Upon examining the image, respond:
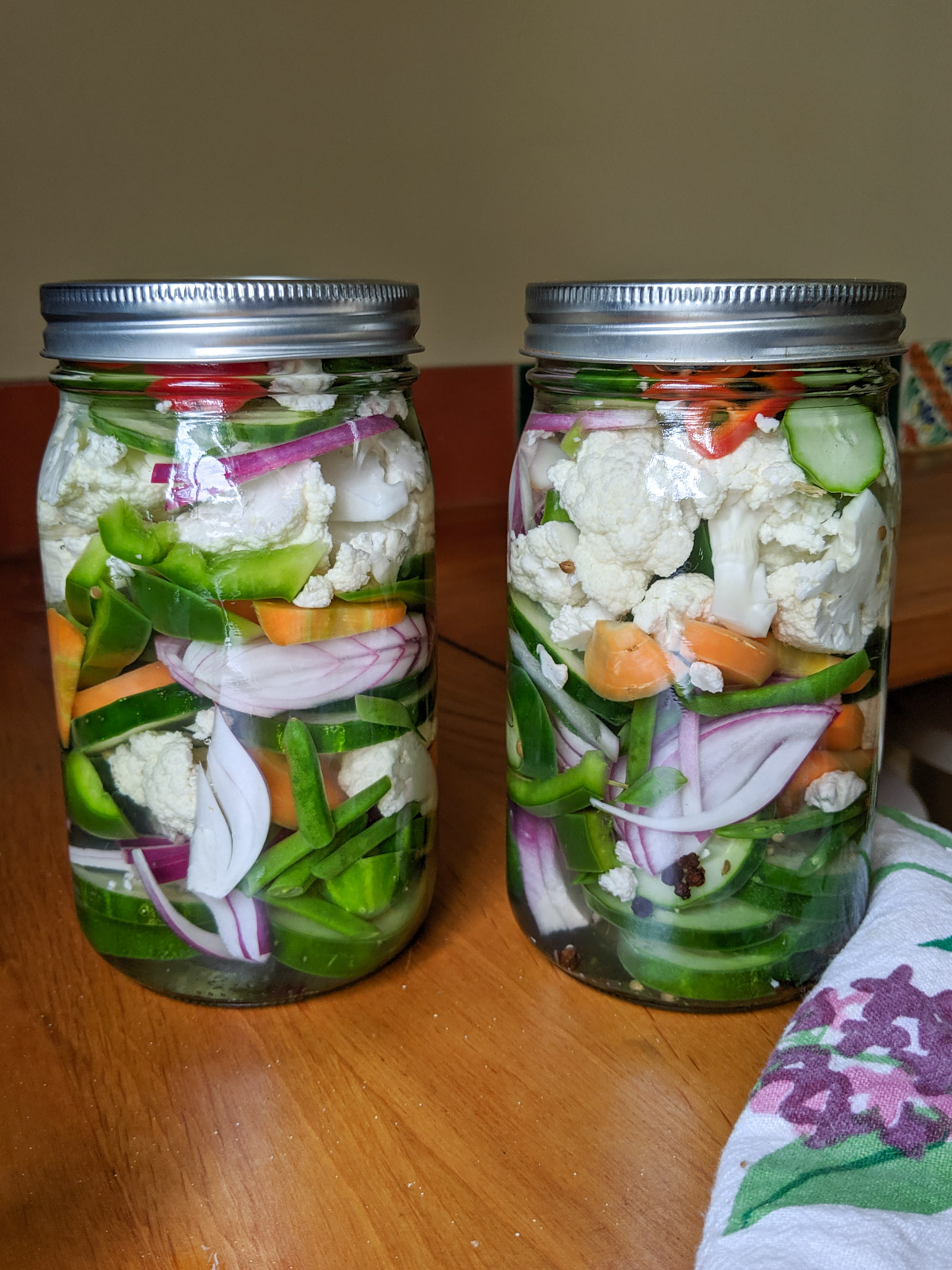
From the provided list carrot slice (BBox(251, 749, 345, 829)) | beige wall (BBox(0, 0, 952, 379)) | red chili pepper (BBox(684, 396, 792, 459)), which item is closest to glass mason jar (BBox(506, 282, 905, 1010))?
red chili pepper (BBox(684, 396, 792, 459))

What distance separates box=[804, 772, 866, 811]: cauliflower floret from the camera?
1.50 ft

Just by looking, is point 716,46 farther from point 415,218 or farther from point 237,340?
point 237,340

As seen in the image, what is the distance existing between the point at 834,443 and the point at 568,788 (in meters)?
0.17

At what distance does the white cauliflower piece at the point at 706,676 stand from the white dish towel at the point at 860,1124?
0.13m

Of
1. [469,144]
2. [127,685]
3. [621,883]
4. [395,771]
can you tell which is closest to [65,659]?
[127,685]

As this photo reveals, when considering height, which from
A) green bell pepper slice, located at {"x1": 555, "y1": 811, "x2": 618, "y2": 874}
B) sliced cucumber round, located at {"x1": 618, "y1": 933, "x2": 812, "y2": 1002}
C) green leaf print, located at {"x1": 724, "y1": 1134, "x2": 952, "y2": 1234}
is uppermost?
green bell pepper slice, located at {"x1": 555, "y1": 811, "x2": 618, "y2": 874}

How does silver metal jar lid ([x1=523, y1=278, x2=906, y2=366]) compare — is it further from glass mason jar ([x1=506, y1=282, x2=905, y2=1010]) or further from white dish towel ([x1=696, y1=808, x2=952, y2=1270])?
white dish towel ([x1=696, y1=808, x2=952, y2=1270])

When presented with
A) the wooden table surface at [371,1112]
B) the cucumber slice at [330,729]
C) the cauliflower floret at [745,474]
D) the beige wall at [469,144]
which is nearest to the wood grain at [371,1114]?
the wooden table surface at [371,1112]

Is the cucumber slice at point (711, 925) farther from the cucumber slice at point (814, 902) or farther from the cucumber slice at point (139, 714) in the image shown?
the cucumber slice at point (139, 714)

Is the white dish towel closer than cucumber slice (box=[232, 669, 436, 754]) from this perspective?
Yes

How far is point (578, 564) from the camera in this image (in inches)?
17.1

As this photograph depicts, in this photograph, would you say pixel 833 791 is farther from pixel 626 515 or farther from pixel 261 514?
pixel 261 514

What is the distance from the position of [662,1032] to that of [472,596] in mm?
556

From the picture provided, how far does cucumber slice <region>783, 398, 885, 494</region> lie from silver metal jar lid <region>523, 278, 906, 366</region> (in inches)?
0.8
